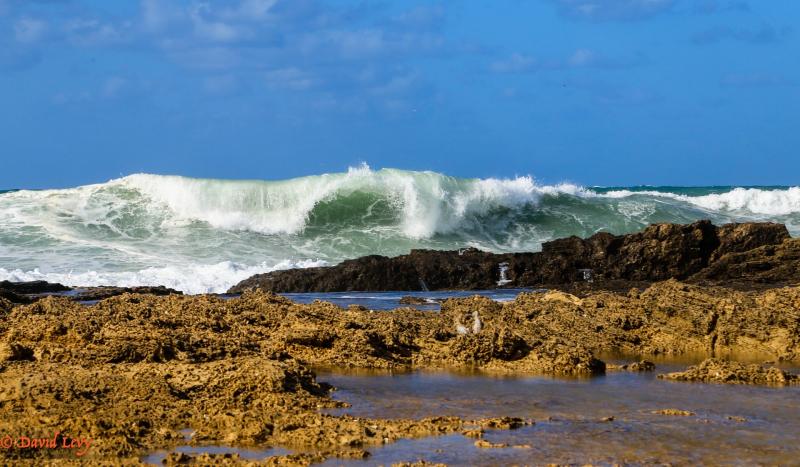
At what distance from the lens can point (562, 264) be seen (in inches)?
878

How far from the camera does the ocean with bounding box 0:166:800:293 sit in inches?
1158

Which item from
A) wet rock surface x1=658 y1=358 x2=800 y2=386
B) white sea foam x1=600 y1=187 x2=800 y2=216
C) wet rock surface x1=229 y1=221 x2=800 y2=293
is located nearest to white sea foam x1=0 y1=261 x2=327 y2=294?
wet rock surface x1=229 y1=221 x2=800 y2=293

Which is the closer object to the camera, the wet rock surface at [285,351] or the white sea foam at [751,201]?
the wet rock surface at [285,351]

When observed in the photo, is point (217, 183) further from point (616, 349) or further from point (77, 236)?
point (616, 349)

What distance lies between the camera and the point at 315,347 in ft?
30.7

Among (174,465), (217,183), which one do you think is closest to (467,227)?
(217,183)

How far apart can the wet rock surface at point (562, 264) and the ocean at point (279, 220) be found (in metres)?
4.58

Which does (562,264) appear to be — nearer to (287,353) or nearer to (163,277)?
(163,277)

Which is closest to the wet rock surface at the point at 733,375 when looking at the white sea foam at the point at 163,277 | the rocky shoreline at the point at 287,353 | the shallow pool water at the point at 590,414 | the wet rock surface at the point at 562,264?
the rocky shoreline at the point at 287,353

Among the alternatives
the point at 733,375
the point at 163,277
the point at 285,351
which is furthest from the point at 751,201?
the point at 285,351

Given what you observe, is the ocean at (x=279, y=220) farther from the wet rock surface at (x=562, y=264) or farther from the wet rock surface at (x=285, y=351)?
the wet rock surface at (x=285, y=351)

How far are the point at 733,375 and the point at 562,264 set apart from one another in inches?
551

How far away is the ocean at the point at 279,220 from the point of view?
2941 centimetres

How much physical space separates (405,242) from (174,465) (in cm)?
2977
